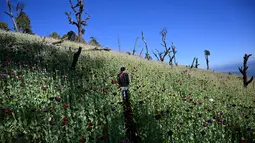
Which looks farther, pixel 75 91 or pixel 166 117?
pixel 75 91

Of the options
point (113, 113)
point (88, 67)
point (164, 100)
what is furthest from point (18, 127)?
point (88, 67)

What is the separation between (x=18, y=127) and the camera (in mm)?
3951

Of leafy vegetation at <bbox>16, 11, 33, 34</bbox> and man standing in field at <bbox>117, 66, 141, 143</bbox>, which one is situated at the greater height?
leafy vegetation at <bbox>16, 11, 33, 34</bbox>

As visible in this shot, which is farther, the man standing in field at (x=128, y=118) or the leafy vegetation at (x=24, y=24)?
the leafy vegetation at (x=24, y=24)

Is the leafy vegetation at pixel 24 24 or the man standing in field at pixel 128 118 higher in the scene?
the leafy vegetation at pixel 24 24

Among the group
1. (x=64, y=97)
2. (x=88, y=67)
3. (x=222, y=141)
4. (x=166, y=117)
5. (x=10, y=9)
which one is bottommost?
(x=222, y=141)

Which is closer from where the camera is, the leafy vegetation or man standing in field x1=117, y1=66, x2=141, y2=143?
man standing in field x1=117, y1=66, x2=141, y2=143

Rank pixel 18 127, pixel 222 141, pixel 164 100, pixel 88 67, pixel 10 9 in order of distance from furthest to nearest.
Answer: pixel 10 9 → pixel 88 67 → pixel 164 100 → pixel 222 141 → pixel 18 127

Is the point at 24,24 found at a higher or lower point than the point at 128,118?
higher

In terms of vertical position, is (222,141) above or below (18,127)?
below

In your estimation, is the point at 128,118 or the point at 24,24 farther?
the point at 24,24

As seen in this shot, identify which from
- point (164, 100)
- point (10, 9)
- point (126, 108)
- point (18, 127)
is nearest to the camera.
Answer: point (18, 127)

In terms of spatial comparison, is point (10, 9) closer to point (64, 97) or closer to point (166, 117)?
point (64, 97)

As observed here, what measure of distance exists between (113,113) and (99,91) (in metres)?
1.85
